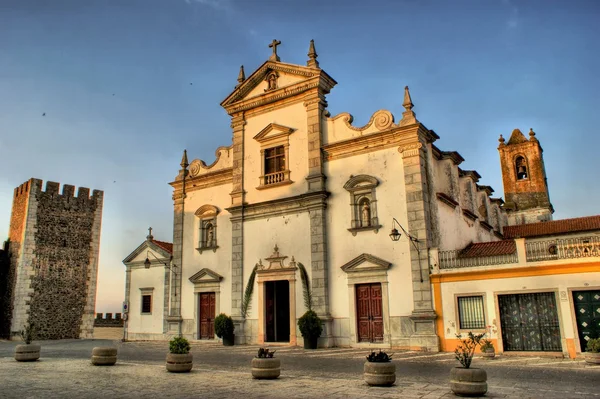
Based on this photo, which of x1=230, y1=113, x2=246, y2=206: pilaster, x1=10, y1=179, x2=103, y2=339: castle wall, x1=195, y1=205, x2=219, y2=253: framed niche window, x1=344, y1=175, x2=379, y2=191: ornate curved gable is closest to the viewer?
x1=344, y1=175, x2=379, y2=191: ornate curved gable

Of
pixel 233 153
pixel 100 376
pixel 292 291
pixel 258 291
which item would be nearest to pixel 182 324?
pixel 258 291

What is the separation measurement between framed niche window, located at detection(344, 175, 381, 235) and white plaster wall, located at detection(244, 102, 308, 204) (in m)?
2.63

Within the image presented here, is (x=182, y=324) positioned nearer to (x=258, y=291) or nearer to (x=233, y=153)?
(x=258, y=291)

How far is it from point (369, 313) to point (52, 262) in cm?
2410

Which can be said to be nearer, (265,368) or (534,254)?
(265,368)

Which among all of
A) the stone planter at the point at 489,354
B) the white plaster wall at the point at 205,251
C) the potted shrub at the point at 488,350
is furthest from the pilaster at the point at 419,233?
the white plaster wall at the point at 205,251

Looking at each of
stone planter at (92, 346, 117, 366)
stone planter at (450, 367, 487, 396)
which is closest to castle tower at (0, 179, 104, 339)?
stone planter at (92, 346, 117, 366)

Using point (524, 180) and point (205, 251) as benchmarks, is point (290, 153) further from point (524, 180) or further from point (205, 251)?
point (524, 180)

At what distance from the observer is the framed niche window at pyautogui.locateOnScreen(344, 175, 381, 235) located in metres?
21.5

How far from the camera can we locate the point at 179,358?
12.9 m

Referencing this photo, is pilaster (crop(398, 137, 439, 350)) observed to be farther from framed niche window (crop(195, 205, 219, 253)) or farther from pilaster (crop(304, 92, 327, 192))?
framed niche window (crop(195, 205, 219, 253))

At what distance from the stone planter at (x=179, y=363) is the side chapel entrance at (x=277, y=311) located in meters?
10.8

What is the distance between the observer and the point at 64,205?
35.6m

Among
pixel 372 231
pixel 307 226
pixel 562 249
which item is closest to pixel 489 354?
pixel 562 249
